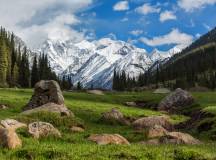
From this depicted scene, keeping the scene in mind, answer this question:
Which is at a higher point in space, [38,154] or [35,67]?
[35,67]

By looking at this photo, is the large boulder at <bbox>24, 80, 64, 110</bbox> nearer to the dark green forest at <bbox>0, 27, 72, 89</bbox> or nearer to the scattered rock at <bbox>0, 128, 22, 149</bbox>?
the scattered rock at <bbox>0, 128, 22, 149</bbox>

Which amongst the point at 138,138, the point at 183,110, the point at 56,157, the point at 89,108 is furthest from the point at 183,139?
the point at 183,110

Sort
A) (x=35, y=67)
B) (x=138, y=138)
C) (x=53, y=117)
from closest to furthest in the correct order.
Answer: (x=138, y=138) → (x=53, y=117) → (x=35, y=67)

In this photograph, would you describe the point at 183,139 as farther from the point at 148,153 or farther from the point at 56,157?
the point at 56,157

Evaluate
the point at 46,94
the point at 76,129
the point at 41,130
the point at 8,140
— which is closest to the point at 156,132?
the point at 76,129

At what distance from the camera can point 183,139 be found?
32875 mm

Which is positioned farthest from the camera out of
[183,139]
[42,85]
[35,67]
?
[35,67]

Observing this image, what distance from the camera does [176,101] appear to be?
88.9 metres

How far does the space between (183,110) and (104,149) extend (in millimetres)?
58111

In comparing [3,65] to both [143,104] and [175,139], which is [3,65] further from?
[175,139]

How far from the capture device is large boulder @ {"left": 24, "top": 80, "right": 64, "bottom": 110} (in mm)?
62531

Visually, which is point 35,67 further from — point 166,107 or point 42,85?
point 42,85

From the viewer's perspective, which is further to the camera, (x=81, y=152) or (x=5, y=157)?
(x=81, y=152)

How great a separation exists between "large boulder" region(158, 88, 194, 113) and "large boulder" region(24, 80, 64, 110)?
2582 cm
